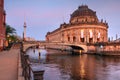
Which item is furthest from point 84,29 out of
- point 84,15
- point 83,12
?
point 83,12

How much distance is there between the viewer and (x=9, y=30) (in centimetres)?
8900

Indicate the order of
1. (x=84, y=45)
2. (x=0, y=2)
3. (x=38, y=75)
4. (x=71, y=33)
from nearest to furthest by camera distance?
(x=38, y=75)
(x=0, y=2)
(x=84, y=45)
(x=71, y=33)

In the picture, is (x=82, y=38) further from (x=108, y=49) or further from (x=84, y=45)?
(x=108, y=49)

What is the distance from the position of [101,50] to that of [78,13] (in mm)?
55314

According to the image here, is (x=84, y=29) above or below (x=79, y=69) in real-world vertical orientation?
above

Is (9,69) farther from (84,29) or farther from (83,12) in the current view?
(83,12)

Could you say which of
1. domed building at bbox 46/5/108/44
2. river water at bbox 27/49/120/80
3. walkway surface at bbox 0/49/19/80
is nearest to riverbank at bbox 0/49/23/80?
walkway surface at bbox 0/49/19/80

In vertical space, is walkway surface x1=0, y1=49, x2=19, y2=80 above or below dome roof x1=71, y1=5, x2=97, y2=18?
below

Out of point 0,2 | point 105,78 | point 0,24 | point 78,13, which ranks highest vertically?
point 78,13

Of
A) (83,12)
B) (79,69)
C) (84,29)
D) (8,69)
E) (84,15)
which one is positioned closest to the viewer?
(8,69)

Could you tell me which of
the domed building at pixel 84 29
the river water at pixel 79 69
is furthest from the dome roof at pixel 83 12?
the river water at pixel 79 69

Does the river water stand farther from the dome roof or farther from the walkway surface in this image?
the dome roof

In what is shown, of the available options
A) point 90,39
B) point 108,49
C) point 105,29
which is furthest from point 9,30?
point 105,29

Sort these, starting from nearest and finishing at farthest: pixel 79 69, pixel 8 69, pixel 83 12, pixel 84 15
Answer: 1. pixel 8 69
2. pixel 79 69
3. pixel 84 15
4. pixel 83 12
